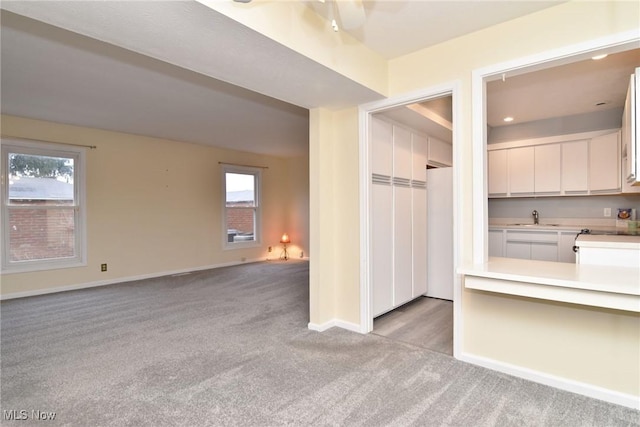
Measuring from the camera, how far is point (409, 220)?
382 cm

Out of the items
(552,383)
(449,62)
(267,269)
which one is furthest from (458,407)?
(267,269)

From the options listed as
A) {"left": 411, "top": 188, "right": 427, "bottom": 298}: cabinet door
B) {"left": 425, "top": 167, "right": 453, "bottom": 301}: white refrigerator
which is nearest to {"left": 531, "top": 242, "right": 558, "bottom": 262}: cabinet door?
{"left": 425, "top": 167, "right": 453, "bottom": 301}: white refrigerator

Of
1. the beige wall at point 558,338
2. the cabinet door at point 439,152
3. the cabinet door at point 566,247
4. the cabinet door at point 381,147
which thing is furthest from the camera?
the cabinet door at point 439,152

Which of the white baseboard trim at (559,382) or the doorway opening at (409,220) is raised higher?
the doorway opening at (409,220)

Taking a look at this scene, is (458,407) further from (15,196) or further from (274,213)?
(274,213)

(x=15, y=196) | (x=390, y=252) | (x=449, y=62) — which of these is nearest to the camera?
(x=449, y=62)

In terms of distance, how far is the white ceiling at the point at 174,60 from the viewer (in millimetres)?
1695

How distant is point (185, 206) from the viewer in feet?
20.3

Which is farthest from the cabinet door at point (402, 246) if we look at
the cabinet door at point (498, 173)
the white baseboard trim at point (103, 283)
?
Result: the white baseboard trim at point (103, 283)

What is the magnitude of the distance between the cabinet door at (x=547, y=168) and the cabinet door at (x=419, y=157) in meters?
1.66

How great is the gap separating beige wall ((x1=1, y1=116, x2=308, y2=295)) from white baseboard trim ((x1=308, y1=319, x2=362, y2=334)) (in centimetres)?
380

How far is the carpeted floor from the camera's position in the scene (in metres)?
1.86

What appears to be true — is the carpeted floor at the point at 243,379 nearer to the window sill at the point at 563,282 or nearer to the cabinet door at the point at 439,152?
the window sill at the point at 563,282

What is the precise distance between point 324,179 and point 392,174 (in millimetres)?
786
